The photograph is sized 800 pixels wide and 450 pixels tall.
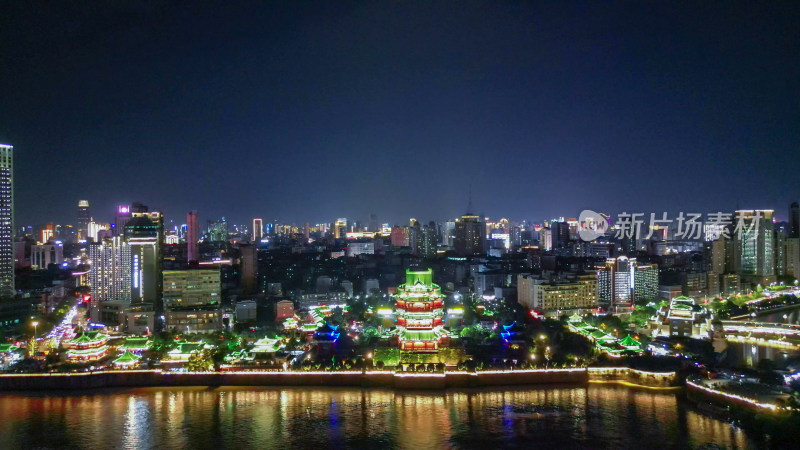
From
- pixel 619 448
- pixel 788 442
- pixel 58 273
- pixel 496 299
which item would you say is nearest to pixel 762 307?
pixel 496 299

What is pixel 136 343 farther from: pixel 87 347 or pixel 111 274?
pixel 111 274

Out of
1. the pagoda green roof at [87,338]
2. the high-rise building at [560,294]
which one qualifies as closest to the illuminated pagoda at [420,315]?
the high-rise building at [560,294]

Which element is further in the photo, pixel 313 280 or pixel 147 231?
pixel 313 280

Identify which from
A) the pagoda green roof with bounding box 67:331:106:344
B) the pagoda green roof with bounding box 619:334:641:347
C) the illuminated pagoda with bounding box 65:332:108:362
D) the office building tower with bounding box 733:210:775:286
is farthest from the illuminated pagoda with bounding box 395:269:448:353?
the office building tower with bounding box 733:210:775:286

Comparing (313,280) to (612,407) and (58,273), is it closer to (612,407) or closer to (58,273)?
(58,273)

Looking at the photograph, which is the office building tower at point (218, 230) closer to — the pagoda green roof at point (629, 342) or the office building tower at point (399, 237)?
the office building tower at point (399, 237)

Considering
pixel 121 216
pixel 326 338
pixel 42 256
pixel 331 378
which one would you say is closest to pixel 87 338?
pixel 326 338
